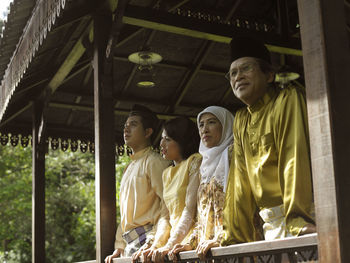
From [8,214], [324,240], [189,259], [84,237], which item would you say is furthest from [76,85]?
[84,237]

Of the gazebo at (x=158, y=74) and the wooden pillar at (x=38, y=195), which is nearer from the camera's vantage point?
the gazebo at (x=158, y=74)

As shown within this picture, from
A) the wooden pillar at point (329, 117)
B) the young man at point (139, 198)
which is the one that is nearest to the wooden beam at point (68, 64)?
the young man at point (139, 198)

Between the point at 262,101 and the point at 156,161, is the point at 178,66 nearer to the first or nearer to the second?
the point at 156,161

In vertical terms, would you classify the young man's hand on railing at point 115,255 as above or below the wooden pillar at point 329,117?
below

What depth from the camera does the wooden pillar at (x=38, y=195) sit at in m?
8.25

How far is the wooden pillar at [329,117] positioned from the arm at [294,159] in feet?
1.82

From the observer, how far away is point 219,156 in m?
4.35

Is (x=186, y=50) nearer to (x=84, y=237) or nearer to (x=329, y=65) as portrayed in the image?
(x=329, y=65)

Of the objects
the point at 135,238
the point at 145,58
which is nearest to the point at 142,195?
the point at 135,238

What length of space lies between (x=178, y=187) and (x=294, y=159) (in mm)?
1629

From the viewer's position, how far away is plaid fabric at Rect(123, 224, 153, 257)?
201 inches

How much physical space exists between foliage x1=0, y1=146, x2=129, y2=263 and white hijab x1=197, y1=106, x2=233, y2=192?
1460 centimetres

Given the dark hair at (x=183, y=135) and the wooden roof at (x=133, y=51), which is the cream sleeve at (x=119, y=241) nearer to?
the dark hair at (x=183, y=135)

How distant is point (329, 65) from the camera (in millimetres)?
2650
